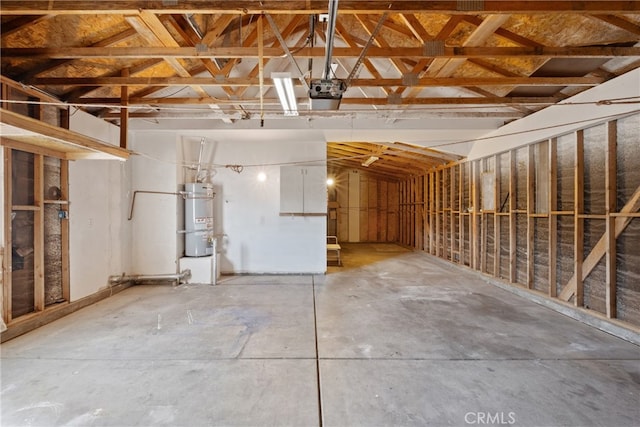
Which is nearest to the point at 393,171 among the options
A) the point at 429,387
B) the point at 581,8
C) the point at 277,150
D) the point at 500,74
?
the point at 277,150

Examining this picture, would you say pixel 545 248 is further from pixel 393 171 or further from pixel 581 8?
pixel 393 171

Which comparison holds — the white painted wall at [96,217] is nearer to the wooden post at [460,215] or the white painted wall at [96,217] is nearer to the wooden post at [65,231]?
the wooden post at [65,231]

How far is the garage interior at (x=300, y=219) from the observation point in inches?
86.0

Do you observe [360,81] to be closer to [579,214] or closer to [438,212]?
[579,214]

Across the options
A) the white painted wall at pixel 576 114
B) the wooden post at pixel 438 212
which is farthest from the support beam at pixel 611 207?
the wooden post at pixel 438 212

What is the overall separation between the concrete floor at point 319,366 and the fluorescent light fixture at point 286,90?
2525 mm

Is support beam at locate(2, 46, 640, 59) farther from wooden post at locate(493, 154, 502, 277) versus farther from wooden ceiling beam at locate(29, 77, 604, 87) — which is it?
wooden post at locate(493, 154, 502, 277)

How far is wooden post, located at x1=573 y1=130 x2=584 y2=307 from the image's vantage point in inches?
137

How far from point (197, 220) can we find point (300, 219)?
196cm

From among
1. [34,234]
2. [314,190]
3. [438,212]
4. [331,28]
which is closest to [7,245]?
[34,234]

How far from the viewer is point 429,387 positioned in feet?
7.13

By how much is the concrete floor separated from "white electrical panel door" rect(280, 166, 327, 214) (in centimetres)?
215

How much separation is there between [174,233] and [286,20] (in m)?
3.92

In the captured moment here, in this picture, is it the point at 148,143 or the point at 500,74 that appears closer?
the point at 500,74
